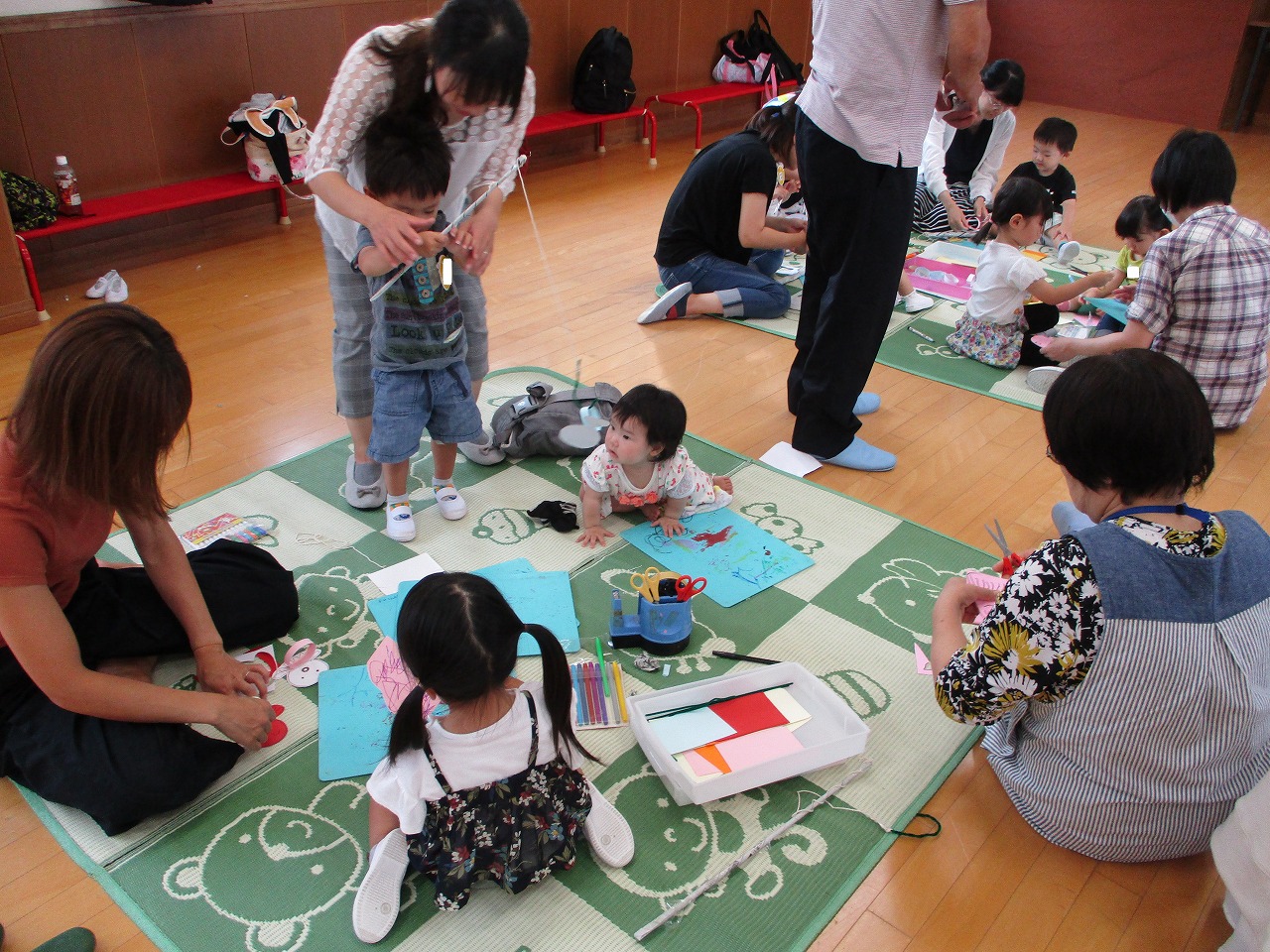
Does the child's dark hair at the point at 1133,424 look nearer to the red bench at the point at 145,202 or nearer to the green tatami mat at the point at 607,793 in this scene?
the green tatami mat at the point at 607,793

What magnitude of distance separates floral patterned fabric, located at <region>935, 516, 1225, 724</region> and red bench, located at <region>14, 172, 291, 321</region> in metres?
3.19

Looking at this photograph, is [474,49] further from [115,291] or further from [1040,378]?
[115,291]

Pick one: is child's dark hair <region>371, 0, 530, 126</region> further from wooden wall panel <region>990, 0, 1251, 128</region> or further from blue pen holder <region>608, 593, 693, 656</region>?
wooden wall panel <region>990, 0, 1251, 128</region>

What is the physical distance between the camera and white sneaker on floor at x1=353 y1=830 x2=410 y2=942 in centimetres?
134

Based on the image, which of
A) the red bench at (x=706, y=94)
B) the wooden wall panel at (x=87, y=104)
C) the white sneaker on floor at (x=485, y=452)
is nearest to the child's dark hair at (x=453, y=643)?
the white sneaker on floor at (x=485, y=452)

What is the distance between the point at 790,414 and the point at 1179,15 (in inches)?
236

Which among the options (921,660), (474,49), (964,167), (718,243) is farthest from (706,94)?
(921,660)

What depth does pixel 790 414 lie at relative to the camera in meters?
2.83

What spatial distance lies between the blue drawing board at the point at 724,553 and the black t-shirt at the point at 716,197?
52.1 inches

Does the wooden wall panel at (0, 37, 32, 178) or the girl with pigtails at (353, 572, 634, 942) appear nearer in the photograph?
the girl with pigtails at (353, 572, 634, 942)

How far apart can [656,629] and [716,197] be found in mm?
1960

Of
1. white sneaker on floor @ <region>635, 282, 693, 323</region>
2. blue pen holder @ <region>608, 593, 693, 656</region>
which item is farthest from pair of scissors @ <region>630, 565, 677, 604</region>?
white sneaker on floor @ <region>635, 282, 693, 323</region>

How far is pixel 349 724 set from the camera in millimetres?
1697

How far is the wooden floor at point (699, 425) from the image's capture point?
4.65 ft
